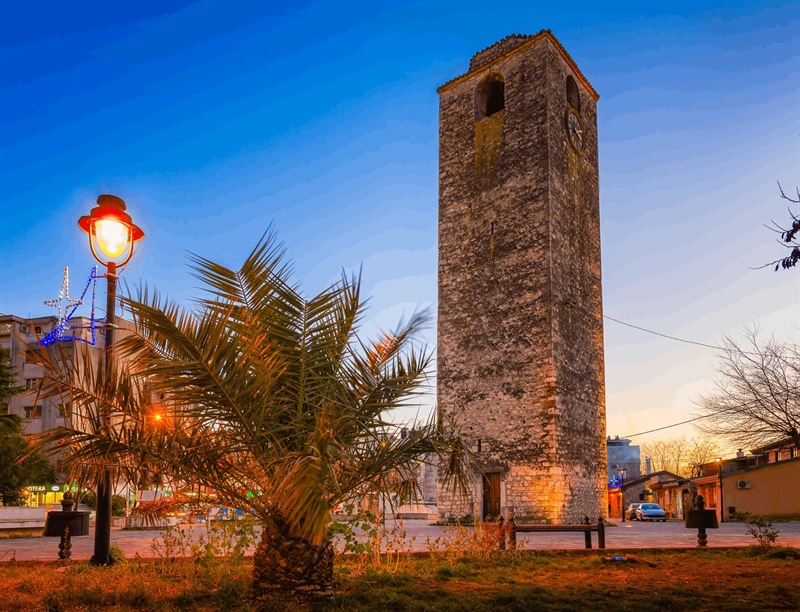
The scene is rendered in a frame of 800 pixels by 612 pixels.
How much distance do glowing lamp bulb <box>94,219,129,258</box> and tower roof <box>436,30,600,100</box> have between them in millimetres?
21754

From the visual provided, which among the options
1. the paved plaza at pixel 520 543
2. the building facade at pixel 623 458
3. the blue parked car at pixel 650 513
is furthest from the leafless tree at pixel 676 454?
the paved plaza at pixel 520 543

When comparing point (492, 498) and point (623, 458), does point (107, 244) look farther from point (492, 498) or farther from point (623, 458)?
point (623, 458)

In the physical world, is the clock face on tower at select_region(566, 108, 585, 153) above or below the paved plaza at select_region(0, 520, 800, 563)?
above

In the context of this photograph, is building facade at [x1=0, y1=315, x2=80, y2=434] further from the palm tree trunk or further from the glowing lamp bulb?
the palm tree trunk

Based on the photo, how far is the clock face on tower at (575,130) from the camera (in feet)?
88.3

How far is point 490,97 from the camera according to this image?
28.9 m

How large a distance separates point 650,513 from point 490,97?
1000 inches

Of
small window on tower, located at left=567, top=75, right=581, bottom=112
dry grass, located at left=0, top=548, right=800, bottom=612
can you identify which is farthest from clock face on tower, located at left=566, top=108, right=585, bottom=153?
dry grass, located at left=0, top=548, right=800, bottom=612

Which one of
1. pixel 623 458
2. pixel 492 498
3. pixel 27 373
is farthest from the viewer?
pixel 623 458

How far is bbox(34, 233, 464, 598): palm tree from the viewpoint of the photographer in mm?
5980

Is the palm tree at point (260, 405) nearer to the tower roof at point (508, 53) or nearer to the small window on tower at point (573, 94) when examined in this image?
the tower roof at point (508, 53)

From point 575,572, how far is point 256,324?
215 inches

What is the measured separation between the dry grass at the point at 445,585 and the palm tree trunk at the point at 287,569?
6.9 inches

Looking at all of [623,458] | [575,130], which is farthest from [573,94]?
[623,458]
